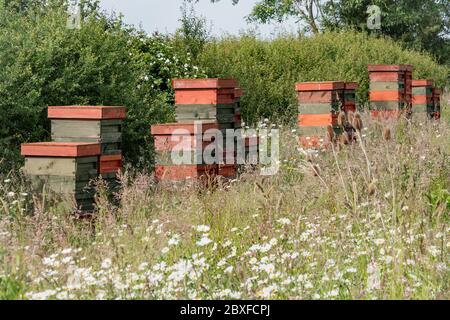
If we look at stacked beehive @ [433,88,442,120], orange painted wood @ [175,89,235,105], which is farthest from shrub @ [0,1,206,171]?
stacked beehive @ [433,88,442,120]

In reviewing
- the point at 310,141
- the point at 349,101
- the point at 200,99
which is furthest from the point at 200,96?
the point at 349,101

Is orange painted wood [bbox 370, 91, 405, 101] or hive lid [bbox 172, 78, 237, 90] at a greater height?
orange painted wood [bbox 370, 91, 405, 101]

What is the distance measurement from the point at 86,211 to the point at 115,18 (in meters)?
9.35

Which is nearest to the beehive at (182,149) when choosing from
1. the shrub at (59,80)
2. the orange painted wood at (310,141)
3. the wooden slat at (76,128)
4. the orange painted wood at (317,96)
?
the wooden slat at (76,128)

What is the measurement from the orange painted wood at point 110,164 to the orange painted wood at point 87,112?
0.41 meters

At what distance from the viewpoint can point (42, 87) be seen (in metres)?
10.9

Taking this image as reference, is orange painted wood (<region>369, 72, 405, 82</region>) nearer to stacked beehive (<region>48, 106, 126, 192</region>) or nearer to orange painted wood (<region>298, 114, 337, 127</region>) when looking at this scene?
orange painted wood (<region>298, 114, 337, 127</region>)

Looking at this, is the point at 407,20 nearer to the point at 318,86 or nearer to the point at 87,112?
the point at 318,86

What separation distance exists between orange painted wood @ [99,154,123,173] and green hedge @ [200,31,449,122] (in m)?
7.83

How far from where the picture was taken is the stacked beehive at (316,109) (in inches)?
485

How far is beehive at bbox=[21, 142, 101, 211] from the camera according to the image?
25.8ft

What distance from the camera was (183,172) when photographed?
938 centimetres

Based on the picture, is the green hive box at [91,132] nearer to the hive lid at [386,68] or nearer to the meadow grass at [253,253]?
the meadow grass at [253,253]

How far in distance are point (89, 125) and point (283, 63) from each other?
12.2 metres
